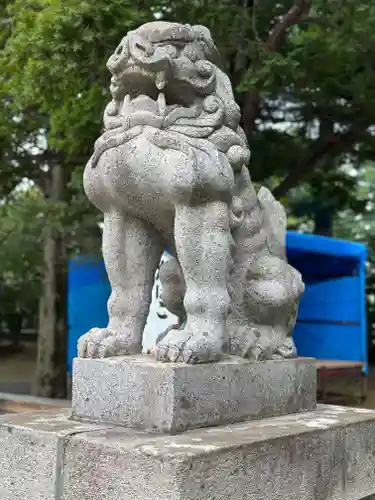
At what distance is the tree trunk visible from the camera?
8211 mm

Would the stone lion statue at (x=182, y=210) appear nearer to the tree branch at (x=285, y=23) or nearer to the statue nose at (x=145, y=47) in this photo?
the statue nose at (x=145, y=47)

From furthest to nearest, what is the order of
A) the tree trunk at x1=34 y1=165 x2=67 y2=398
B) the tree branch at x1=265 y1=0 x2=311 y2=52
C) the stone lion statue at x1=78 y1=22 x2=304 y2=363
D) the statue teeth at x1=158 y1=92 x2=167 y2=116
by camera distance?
the tree trunk at x1=34 y1=165 x2=67 y2=398
the tree branch at x1=265 y1=0 x2=311 y2=52
the statue teeth at x1=158 y1=92 x2=167 y2=116
the stone lion statue at x1=78 y1=22 x2=304 y2=363

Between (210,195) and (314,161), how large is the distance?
5.40 meters

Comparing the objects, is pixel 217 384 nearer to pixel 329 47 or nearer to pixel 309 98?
pixel 329 47

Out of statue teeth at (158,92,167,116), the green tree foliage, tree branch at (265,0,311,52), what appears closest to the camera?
statue teeth at (158,92,167,116)

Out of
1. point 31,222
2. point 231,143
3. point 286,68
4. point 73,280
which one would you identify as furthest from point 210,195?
point 73,280

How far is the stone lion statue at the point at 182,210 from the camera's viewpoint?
2.64 m

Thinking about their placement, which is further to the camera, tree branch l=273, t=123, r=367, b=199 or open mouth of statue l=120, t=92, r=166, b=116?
tree branch l=273, t=123, r=367, b=199

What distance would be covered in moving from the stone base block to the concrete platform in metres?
0.06

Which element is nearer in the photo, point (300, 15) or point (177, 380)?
point (177, 380)

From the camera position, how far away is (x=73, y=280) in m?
8.57

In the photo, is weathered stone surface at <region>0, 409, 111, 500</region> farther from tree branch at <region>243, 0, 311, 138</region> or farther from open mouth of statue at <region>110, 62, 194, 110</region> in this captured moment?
tree branch at <region>243, 0, 311, 138</region>

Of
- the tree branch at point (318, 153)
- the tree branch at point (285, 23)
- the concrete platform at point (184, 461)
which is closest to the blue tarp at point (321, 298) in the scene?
the tree branch at point (318, 153)

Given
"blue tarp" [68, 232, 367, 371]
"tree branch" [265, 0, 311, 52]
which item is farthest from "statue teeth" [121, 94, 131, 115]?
"blue tarp" [68, 232, 367, 371]
